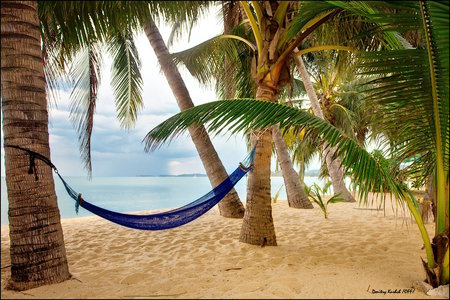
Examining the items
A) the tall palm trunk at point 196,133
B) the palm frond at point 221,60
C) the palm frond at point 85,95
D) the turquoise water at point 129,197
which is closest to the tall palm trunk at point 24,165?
the turquoise water at point 129,197

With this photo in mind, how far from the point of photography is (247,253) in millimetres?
2609

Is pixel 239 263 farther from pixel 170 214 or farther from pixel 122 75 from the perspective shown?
pixel 122 75

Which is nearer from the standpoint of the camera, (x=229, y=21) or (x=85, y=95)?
(x=229, y=21)

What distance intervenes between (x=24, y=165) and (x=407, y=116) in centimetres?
237

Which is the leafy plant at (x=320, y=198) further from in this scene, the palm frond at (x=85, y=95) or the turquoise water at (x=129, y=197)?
the palm frond at (x=85, y=95)

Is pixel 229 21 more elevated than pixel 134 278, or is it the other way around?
pixel 229 21

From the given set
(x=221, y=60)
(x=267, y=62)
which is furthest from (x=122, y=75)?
(x=267, y=62)

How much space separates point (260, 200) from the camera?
2855 mm

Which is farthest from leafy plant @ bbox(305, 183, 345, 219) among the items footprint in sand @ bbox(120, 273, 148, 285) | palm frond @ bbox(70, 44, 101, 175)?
palm frond @ bbox(70, 44, 101, 175)

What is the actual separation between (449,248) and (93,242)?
3016 millimetres

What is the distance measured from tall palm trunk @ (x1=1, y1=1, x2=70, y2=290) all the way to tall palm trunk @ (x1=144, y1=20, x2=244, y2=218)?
2645mm

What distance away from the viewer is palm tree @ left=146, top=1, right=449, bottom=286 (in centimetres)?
172

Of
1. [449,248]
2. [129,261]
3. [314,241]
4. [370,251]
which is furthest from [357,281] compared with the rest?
[129,261]

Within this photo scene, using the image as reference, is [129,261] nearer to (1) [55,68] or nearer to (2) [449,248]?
(2) [449,248]
